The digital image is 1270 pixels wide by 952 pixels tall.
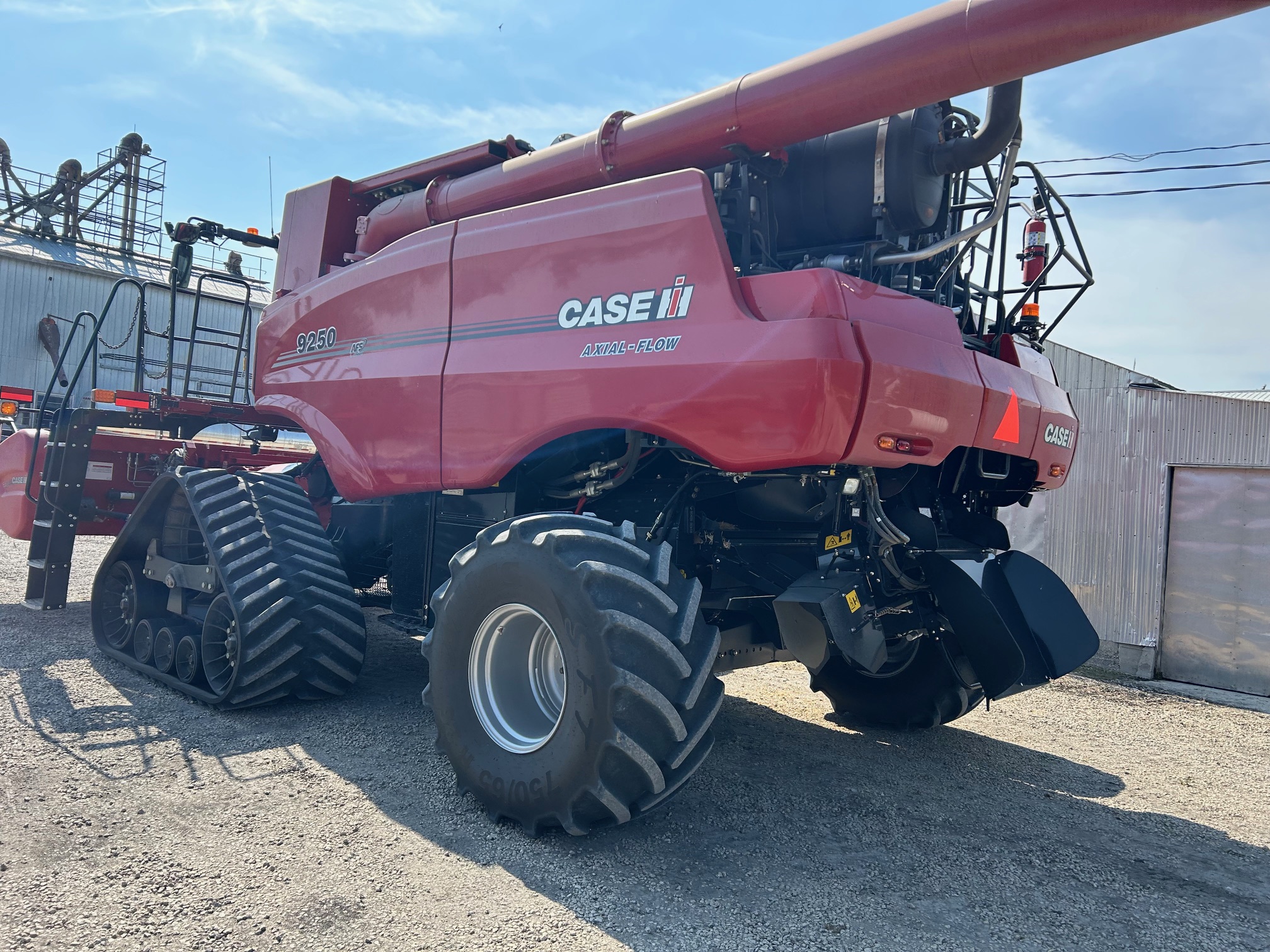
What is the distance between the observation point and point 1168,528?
845cm

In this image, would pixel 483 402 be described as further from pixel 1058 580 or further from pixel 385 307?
pixel 1058 580

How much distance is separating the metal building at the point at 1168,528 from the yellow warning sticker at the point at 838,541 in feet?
19.2

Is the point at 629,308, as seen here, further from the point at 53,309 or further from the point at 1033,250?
the point at 53,309

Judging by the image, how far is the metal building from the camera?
315 inches

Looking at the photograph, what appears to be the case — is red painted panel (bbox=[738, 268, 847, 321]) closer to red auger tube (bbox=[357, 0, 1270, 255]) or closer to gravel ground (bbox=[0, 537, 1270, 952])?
red auger tube (bbox=[357, 0, 1270, 255])

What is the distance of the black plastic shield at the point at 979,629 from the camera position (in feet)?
12.6

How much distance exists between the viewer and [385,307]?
502 centimetres

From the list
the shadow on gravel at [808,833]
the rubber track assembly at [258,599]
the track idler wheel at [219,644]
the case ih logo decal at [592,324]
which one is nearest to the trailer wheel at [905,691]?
the shadow on gravel at [808,833]

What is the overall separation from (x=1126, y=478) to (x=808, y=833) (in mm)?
6432

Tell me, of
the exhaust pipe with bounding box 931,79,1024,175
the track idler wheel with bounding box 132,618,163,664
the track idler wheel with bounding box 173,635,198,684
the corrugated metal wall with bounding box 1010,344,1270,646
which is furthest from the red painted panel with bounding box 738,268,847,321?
the corrugated metal wall with bounding box 1010,344,1270,646

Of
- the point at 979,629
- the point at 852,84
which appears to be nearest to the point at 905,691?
the point at 979,629

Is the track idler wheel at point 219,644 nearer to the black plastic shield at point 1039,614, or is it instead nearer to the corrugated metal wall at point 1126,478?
the black plastic shield at point 1039,614

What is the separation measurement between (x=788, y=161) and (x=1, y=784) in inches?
167

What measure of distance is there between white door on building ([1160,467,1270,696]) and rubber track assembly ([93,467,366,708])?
710 centimetres
